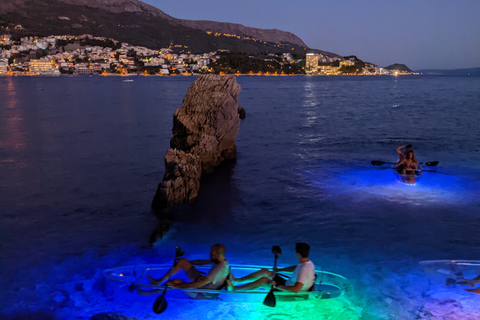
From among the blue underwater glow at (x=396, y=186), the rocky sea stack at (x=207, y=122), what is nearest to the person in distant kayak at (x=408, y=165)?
the blue underwater glow at (x=396, y=186)

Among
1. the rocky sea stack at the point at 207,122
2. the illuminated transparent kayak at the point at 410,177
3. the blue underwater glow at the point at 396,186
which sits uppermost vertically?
the rocky sea stack at the point at 207,122

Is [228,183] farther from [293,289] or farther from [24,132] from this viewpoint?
[24,132]

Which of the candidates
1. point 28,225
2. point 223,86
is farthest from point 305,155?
point 28,225

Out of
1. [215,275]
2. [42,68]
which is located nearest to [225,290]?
[215,275]

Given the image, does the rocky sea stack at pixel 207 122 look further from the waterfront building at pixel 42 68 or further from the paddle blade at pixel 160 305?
the waterfront building at pixel 42 68

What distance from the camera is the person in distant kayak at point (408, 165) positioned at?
14508 millimetres

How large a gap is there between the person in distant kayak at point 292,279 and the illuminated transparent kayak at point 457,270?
3101 mm

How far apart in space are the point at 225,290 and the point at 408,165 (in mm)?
9663

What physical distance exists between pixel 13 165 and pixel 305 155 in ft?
43.4

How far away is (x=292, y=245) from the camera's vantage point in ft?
34.4

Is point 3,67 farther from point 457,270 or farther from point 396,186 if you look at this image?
point 457,270

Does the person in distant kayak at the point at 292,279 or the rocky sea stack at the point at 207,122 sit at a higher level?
the rocky sea stack at the point at 207,122

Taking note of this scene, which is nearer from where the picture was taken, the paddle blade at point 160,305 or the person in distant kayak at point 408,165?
the paddle blade at point 160,305

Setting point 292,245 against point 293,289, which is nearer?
point 293,289
